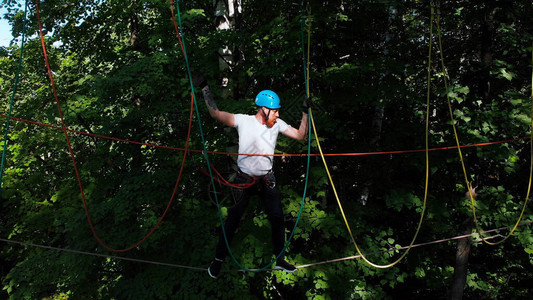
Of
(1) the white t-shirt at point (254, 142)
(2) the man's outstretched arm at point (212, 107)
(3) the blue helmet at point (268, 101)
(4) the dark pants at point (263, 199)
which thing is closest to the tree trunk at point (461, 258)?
(4) the dark pants at point (263, 199)

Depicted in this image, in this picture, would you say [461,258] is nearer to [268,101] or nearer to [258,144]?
[258,144]

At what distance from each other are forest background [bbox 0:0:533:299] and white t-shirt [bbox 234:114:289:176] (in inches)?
85.5

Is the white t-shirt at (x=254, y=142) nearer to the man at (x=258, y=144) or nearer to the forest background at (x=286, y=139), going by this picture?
the man at (x=258, y=144)

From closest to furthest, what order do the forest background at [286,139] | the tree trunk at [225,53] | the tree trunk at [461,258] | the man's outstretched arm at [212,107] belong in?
1. the man's outstretched arm at [212,107]
2. the forest background at [286,139]
3. the tree trunk at [461,258]
4. the tree trunk at [225,53]

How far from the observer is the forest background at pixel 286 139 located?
5.14 metres

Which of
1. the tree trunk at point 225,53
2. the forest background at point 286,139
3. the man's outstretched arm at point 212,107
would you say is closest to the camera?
the man's outstretched arm at point 212,107

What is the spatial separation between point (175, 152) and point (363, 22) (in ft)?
13.9

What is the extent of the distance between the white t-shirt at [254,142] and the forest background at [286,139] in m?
2.17

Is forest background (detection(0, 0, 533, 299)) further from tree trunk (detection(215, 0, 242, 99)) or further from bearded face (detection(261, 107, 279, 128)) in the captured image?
bearded face (detection(261, 107, 279, 128))

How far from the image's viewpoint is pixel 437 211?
219 inches

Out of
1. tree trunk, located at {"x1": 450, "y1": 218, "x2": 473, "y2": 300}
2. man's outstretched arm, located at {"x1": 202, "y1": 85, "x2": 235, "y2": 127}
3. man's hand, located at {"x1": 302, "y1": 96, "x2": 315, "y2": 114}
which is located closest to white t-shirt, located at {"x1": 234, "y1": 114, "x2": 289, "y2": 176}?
man's outstretched arm, located at {"x1": 202, "y1": 85, "x2": 235, "y2": 127}

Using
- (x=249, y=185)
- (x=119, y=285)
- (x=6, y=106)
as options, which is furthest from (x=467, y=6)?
(x=6, y=106)

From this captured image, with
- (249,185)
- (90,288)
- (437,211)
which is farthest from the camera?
(90,288)

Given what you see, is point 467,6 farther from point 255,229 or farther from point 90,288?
point 90,288
